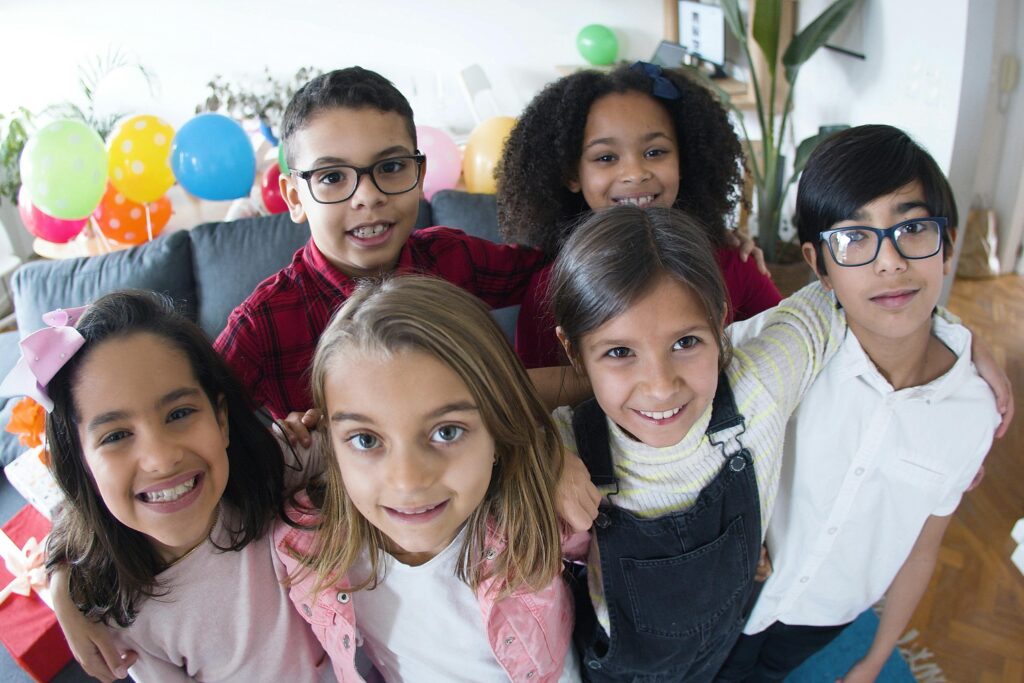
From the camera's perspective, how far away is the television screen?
3.83m

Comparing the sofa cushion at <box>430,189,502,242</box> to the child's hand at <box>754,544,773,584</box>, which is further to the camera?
the sofa cushion at <box>430,189,502,242</box>

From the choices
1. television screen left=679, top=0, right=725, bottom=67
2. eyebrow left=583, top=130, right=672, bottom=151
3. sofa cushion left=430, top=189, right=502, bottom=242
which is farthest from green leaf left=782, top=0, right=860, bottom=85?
eyebrow left=583, top=130, right=672, bottom=151

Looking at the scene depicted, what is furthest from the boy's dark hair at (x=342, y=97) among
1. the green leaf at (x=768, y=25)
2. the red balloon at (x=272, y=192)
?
the green leaf at (x=768, y=25)

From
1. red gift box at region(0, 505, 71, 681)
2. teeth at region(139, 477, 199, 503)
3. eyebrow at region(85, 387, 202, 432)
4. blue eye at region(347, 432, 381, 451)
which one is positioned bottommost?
red gift box at region(0, 505, 71, 681)

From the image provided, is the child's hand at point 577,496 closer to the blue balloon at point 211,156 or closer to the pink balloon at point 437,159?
the pink balloon at point 437,159

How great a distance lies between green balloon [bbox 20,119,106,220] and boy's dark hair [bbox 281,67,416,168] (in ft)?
6.67

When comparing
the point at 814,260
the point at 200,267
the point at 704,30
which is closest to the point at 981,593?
the point at 814,260

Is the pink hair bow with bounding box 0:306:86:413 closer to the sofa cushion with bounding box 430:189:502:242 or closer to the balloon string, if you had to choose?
the sofa cushion with bounding box 430:189:502:242

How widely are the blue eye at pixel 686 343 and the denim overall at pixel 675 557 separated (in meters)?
0.12

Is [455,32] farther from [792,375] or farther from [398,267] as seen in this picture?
[792,375]

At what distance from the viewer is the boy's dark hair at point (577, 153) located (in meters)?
1.42

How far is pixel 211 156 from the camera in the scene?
297 cm

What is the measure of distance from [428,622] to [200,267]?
72.1 inches

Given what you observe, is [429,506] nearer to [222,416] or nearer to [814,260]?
[222,416]
